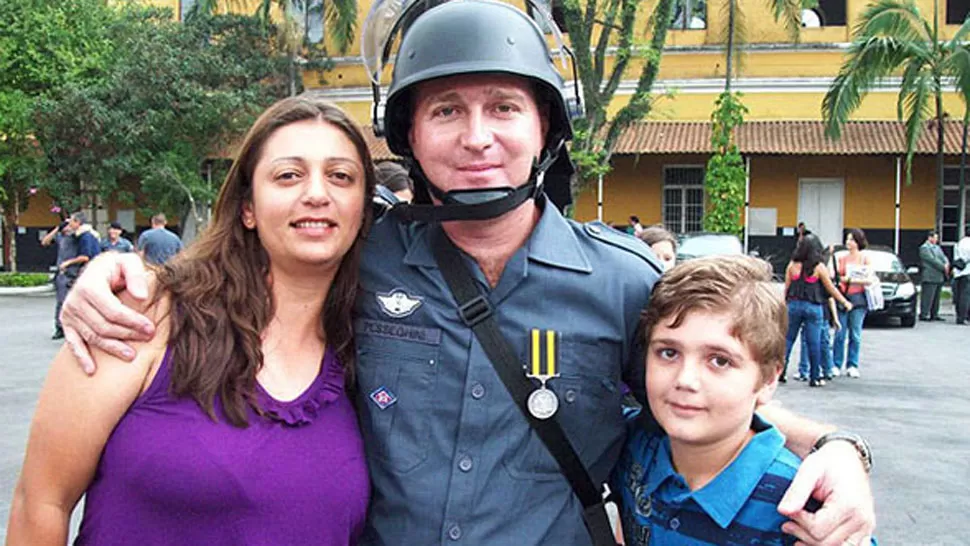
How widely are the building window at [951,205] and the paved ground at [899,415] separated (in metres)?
11.5

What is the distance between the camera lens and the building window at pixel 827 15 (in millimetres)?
24719

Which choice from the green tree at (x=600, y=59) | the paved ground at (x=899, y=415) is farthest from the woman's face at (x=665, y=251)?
the green tree at (x=600, y=59)

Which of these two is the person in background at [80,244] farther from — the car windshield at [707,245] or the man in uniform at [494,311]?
the man in uniform at [494,311]

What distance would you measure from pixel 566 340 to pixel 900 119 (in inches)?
889

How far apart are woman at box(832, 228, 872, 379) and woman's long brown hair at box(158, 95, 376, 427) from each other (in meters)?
9.23

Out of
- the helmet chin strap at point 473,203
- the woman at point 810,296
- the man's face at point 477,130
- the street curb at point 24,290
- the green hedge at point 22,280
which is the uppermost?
the man's face at point 477,130

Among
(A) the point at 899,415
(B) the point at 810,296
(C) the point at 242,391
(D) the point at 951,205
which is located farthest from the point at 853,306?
(D) the point at 951,205

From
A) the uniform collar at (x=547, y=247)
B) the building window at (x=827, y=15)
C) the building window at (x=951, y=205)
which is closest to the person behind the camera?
the uniform collar at (x=547, y=247)

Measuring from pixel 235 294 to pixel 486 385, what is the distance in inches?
25.7

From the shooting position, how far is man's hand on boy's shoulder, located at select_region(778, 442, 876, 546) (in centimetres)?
177

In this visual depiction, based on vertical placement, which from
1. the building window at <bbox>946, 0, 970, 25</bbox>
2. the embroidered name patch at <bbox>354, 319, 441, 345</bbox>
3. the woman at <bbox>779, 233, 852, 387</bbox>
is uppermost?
the building window at <bbox>946, 0, 970, 25</bbox>

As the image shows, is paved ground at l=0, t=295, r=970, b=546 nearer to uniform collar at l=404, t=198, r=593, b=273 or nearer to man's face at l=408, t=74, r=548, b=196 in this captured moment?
uniform collar at l=404, t=198, r=593, b=273

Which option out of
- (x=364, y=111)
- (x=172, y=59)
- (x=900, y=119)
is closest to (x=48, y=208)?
(x=172, y=59)

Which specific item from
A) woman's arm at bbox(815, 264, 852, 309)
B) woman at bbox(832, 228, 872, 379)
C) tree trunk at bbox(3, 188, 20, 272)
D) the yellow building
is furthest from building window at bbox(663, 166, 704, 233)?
tree trunk at bbox(3, 188, 20, 272)
